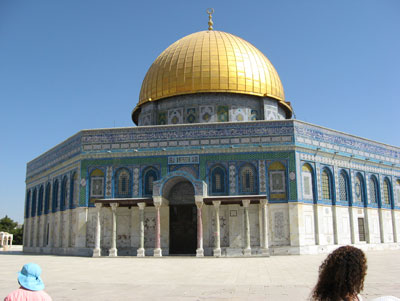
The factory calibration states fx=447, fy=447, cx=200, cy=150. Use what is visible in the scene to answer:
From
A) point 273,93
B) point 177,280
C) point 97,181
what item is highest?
point 273,93

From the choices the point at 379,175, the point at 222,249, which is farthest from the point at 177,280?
the point at 379,175

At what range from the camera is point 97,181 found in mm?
24281

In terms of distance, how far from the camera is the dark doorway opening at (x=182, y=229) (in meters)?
23.4

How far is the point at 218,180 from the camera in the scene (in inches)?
915

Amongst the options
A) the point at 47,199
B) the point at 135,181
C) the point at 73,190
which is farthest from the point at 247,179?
the point at 47,199

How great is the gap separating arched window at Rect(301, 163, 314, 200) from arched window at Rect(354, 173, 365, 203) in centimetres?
394

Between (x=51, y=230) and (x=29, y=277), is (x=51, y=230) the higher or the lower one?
the higher one

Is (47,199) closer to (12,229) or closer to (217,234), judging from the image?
(217,234)

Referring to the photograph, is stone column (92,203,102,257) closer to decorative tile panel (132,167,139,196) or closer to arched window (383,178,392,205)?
decorative tile panel (132,167,139,196)

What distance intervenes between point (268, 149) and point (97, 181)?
368 inches

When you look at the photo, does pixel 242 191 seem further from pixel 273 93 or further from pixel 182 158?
pixel 273 93

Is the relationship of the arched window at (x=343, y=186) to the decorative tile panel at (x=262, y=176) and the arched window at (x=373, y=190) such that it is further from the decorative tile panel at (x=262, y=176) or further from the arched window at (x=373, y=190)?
the decorative tile panel at (x=262, y=176)

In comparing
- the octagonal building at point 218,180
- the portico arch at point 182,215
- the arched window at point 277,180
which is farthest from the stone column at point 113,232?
the arched window at point 277,180

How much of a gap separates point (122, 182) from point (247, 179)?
669cm
